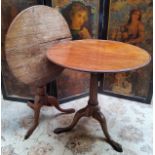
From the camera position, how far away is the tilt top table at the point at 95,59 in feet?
4.67

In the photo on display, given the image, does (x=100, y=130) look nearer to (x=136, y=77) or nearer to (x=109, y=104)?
(x=109, y=104)

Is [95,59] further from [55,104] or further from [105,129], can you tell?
[55,104]

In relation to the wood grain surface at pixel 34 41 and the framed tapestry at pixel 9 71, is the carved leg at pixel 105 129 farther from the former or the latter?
the framed tapestry at pixel 9 71

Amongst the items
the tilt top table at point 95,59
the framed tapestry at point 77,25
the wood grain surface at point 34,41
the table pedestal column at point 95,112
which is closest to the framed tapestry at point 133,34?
the framed tapestry at point 77,25

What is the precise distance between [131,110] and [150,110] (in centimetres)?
21

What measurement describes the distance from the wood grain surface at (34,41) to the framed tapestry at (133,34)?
576 millimetres

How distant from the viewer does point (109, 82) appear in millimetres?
2580

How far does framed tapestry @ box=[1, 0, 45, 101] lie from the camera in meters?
2.05

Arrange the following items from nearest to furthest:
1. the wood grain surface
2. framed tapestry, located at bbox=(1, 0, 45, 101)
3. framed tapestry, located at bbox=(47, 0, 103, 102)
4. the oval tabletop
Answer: the oval tabletop → the wood grain surface → framed tapestry, located at bbox=(1, 0, 45, 101) → framed tapestry, located at bbox=(47, 0, 103, 102)

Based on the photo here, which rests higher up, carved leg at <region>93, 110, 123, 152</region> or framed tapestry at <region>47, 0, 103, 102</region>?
framed tapestry at <region>47, 0, 103, 102</region>

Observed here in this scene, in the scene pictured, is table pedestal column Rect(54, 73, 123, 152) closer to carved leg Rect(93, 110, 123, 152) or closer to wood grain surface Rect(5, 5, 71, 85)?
carved leg Rect(93, 110, 123, 152)

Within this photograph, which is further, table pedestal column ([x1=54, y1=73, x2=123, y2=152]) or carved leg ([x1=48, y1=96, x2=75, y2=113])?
carved leg ([x1=48, y1=96, x2=75, y2=113])

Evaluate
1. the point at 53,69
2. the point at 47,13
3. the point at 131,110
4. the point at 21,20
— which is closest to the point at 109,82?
the point at 131,110

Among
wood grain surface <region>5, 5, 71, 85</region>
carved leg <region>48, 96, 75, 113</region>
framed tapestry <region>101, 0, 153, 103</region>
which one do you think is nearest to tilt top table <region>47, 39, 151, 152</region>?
wood grain surface <region>5, 5, 71, 85</region>
